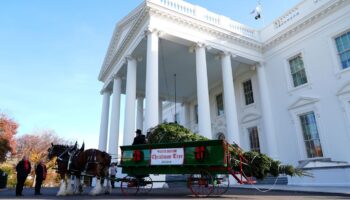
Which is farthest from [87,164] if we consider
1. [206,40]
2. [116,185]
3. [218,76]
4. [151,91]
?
[218,76]

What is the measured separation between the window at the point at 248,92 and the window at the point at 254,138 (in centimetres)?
204

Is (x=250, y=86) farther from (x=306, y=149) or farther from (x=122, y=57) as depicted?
(x=122, y=57)

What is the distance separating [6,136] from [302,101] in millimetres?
23137

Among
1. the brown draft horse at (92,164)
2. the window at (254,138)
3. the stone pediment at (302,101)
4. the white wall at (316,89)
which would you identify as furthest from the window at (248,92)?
the brown draft horse at (92,164)

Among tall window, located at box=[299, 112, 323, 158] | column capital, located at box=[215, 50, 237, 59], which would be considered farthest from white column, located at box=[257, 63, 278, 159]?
column capital, located at box=[215, 50, 237, 59]

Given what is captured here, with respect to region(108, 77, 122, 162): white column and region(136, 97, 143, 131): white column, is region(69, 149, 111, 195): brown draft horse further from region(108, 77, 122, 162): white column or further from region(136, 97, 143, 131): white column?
region(136, 97, 143, 131): white column

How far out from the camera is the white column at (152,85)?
508 inches

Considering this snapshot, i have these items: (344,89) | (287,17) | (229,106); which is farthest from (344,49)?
(229,106)

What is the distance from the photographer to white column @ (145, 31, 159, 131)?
12896 mm

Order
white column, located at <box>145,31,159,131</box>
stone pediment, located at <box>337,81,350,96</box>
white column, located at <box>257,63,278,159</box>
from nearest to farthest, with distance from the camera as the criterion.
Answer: white column, located at <box>145,31,159,131</box> < stone pediment, located at <box>337,81,350,96</box> < white column, located at <box>257,63,278,159</box>

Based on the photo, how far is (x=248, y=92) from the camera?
64.9 feet

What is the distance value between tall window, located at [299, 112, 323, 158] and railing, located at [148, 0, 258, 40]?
6797mm

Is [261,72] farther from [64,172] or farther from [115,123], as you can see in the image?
[64,172]

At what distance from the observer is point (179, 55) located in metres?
18.4
